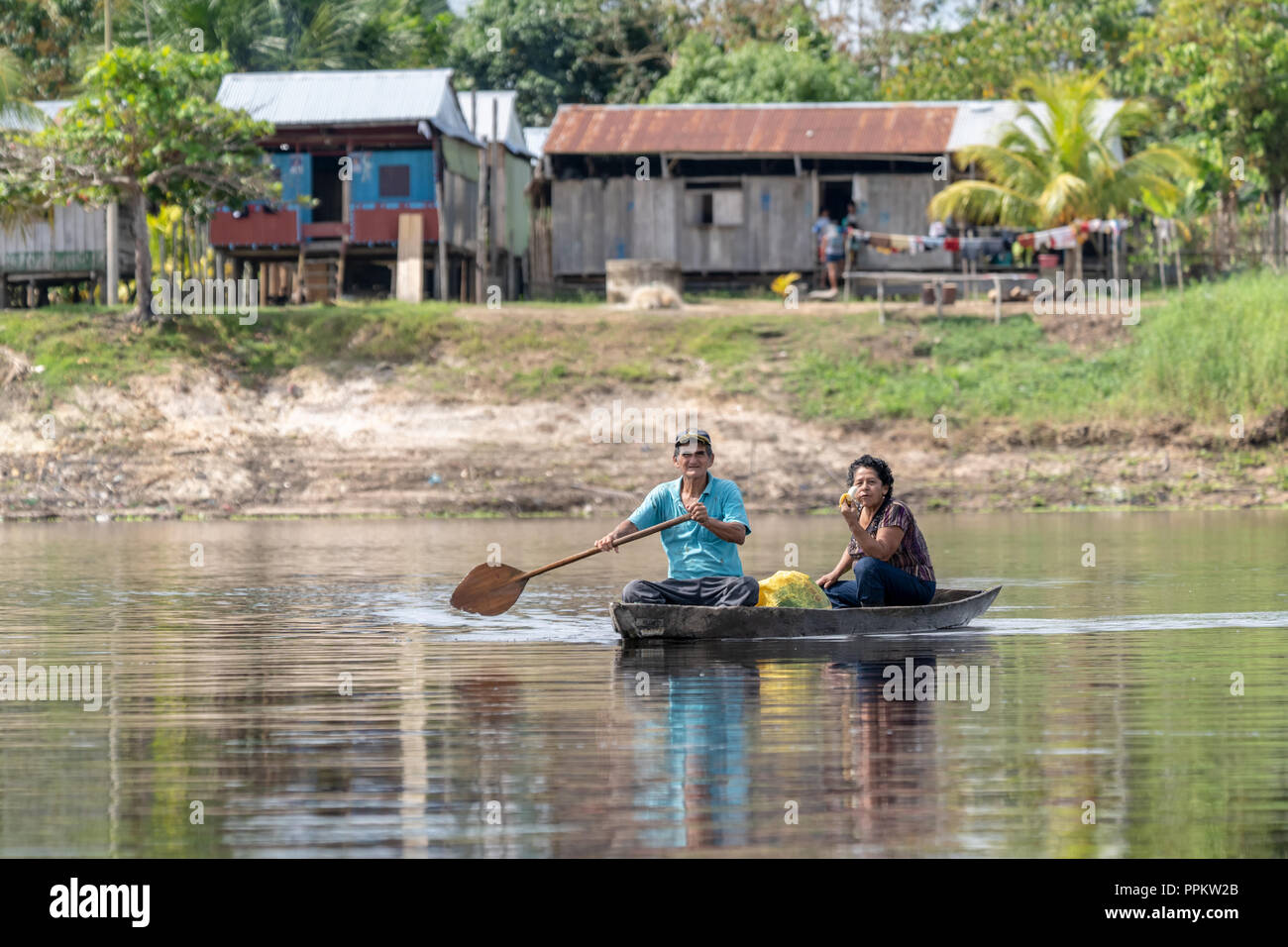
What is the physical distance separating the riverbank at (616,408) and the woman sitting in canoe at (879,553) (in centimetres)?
1643

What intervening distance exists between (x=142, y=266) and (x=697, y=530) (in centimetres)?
2567

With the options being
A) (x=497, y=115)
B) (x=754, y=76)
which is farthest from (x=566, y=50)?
(x=497, y=115)

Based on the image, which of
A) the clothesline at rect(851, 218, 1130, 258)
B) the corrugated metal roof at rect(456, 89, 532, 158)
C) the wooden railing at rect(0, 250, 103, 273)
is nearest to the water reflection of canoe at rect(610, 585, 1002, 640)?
the clothesline at rect(851, 218, 1130, 258)

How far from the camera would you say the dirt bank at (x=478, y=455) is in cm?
3070

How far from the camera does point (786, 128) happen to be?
43625mm

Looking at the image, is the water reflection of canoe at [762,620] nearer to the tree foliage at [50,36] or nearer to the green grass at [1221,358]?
the green grass at [1221,358]

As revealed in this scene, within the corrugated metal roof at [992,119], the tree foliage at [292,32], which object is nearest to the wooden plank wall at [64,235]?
the tree foliage at [292,32]

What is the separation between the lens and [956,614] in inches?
546

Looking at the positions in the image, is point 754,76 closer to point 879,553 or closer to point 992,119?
point 992,119

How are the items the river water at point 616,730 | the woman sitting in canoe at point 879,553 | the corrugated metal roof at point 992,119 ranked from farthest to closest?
the corrugated metal roof at point 992,119
the woman sitting in canoe at point 879,553
the river water at point 616,730

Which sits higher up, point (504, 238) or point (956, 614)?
point (504, 238)

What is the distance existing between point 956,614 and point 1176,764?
223 inches
